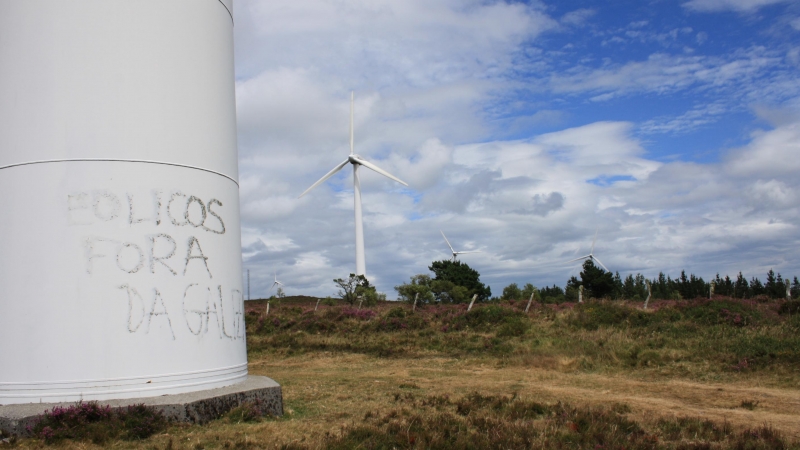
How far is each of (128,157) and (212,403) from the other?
4230 mm

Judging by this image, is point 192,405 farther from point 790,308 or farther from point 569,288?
point 569,288

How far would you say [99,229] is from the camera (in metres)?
9.45

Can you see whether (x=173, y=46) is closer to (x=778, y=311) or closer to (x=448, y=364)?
(x=448, y=364)

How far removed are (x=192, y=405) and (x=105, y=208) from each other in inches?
135

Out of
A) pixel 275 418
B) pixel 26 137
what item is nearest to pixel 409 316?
pixel 275 418

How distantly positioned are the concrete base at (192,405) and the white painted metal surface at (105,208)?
260mm

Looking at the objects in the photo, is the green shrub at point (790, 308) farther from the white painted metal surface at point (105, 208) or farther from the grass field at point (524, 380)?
the white painted metal surface at point (105, 208)

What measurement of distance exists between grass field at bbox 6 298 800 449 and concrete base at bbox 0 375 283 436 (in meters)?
0.23

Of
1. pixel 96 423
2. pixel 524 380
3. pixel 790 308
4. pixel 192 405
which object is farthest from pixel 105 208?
pixel 790 308

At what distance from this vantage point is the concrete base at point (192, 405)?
847cm

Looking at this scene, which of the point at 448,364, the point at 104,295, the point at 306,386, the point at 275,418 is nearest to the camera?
the point at 104,295

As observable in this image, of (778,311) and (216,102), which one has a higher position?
(216,102)

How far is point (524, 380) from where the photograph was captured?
54.7 feet

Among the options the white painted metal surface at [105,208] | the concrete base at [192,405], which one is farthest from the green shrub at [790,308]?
the white painted metal surface at [105,208]
